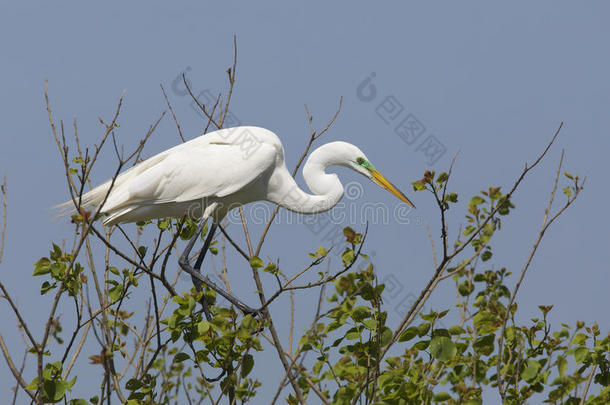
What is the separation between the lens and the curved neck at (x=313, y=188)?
4723 mm

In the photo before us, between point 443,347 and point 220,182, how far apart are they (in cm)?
221

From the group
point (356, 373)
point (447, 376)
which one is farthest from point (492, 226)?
point (356, 373)

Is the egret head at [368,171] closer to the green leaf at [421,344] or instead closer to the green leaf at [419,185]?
the green leaf at [419,185]

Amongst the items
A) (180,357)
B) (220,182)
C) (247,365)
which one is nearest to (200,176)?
(220,182)

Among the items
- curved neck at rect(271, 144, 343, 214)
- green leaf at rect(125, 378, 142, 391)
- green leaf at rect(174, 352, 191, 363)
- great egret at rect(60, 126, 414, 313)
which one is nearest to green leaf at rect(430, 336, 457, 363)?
green leaf at rect(174, 352, 191, 363)

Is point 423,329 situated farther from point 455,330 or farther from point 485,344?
point 485,344

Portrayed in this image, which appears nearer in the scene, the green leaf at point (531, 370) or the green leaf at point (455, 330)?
the green leaf at point (455, 330)

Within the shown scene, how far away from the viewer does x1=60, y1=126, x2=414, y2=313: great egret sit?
4.38 metres

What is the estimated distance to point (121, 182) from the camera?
459 centimetres

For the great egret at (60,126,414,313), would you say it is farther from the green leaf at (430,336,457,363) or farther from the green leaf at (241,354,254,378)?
the green leaf at (430,336,457,363)

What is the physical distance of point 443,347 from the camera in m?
2.66

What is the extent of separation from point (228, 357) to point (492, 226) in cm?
141

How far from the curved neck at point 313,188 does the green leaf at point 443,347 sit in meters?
2.19

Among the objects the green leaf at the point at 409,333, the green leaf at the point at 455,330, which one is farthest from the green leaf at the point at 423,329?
the green leaf at the point at 455,330
